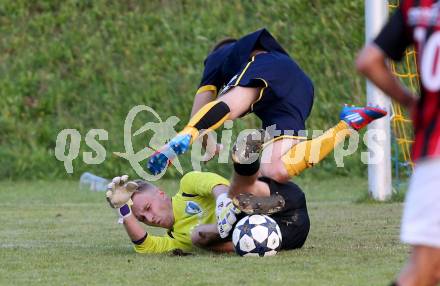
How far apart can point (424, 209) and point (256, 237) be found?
268 centimetres

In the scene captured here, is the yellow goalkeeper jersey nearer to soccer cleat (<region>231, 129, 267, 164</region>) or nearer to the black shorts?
the black shorts

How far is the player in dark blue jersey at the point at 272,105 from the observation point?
616 centimetres

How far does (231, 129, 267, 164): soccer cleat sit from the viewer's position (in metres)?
5.28

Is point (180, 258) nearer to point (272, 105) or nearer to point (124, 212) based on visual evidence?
point (124, 212)

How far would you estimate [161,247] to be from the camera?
241 inches

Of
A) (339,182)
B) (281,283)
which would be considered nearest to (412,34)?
(281,283)

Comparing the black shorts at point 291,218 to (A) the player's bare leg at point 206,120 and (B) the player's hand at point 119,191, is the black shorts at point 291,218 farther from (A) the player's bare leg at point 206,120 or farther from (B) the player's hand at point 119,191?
(B) the player's hand at point 119,191

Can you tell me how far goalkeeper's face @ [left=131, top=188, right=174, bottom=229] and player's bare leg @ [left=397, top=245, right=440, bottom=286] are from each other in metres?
3.15

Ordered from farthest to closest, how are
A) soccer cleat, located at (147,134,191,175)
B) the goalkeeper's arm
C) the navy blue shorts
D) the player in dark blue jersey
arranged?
the navy blue shorts
the player in dark blue jersey
the goalkeeper's arm
soccer cleat, located at (147,134,191,175)

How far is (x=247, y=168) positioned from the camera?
5531mm

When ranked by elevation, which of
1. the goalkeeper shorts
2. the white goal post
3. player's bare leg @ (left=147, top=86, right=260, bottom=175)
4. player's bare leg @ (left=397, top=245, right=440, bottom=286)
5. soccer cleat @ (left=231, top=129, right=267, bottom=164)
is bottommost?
the white goal post

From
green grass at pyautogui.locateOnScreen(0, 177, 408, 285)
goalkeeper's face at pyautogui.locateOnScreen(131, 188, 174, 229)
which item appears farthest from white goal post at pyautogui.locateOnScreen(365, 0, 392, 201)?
goalkeeper's face at pyautogui.locateOnScreen(131, 188, 174, 229)

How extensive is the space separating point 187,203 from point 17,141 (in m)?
7.97

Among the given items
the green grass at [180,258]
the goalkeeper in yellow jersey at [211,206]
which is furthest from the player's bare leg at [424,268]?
the goalkeeper in yellow jersey at [211,206]
